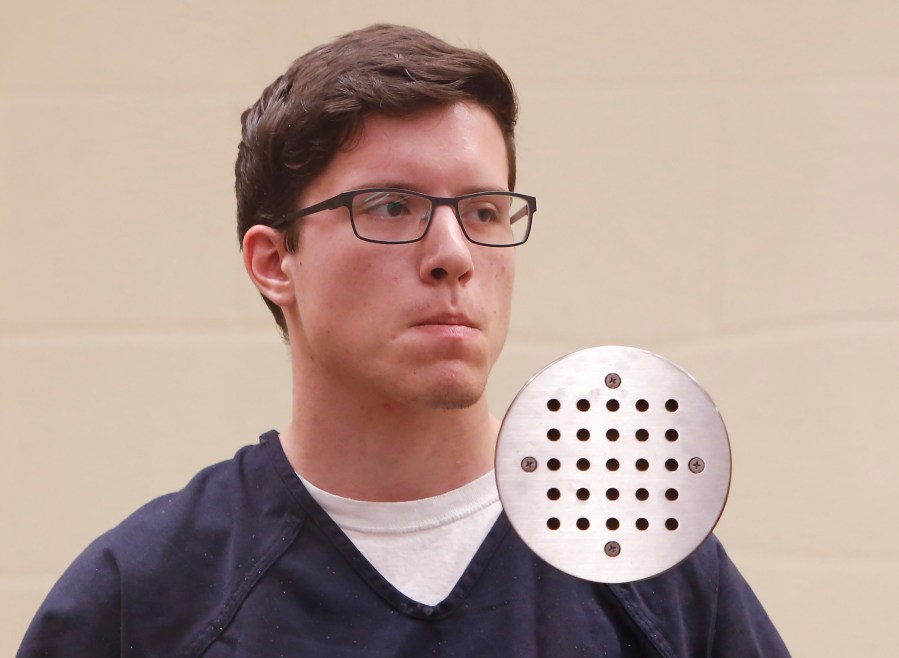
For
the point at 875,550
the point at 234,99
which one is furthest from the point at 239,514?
the point at 875,550

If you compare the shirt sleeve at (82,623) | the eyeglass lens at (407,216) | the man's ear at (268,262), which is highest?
the eyeglass lens at (407,216)

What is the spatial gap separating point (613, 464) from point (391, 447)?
24 centimetres

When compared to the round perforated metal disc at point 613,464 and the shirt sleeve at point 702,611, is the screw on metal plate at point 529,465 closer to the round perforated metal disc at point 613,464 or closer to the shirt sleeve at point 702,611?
the round perforated metal disc at point 613,464

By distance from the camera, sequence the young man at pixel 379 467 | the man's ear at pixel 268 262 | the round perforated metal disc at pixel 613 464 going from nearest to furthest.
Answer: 1. the round perforated metal disc at pixel 613 464
2. the young man at pixel 379 467
3. the man's ear at pixel 268 262

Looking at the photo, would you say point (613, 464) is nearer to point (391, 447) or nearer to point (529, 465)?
point (529, 465)

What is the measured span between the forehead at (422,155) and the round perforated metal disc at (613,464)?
197mm

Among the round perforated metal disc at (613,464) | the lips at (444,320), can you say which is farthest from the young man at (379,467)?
the round perforated metal disc at (613,464)

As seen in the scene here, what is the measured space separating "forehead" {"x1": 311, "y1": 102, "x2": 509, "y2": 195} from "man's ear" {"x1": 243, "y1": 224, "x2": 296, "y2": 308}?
82 millimetres

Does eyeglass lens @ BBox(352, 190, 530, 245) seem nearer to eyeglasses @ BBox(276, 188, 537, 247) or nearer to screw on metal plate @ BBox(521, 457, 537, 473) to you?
eyeglasses @ BBox(276, 188, 537, 247)

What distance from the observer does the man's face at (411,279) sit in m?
0.92

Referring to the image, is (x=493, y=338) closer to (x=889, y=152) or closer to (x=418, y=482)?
(x=418, y=482)

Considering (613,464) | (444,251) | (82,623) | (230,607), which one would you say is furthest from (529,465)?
(82,623)

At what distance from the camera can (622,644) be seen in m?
0.96

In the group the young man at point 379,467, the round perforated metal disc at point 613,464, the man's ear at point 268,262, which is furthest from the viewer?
the man's ear at point 268,262
